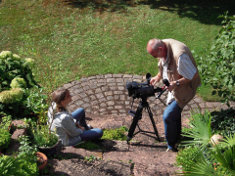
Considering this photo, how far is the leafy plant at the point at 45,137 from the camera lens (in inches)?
185

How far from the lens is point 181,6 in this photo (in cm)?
1145

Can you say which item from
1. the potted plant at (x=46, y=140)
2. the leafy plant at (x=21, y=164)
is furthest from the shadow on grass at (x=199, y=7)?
the leafy plant at (x=21, y=164)

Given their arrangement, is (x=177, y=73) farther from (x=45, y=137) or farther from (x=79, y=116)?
(x=45, y=137)


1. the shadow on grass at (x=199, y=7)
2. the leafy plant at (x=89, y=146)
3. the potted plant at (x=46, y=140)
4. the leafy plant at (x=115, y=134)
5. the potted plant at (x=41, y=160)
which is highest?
the shadow on grass at (x=199, y=7)

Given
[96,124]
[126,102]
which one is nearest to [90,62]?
[126,102]

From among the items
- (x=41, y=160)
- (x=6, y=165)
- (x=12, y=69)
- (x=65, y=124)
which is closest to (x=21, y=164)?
(x=6, y=165)

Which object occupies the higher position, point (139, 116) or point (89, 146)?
point (139, 116)

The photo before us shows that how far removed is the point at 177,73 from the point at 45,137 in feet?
7.57

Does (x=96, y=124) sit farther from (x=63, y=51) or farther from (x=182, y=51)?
(x=63, y=51)

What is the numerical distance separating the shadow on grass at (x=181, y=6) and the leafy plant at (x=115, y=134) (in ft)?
19.7

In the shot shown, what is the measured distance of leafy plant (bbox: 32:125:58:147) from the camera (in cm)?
470

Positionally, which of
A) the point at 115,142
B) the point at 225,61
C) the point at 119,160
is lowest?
the point at 115,142

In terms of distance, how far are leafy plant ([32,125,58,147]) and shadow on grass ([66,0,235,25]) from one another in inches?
285

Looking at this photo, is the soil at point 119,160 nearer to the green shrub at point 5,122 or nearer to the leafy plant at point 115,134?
the leafy plant at point 115,134
